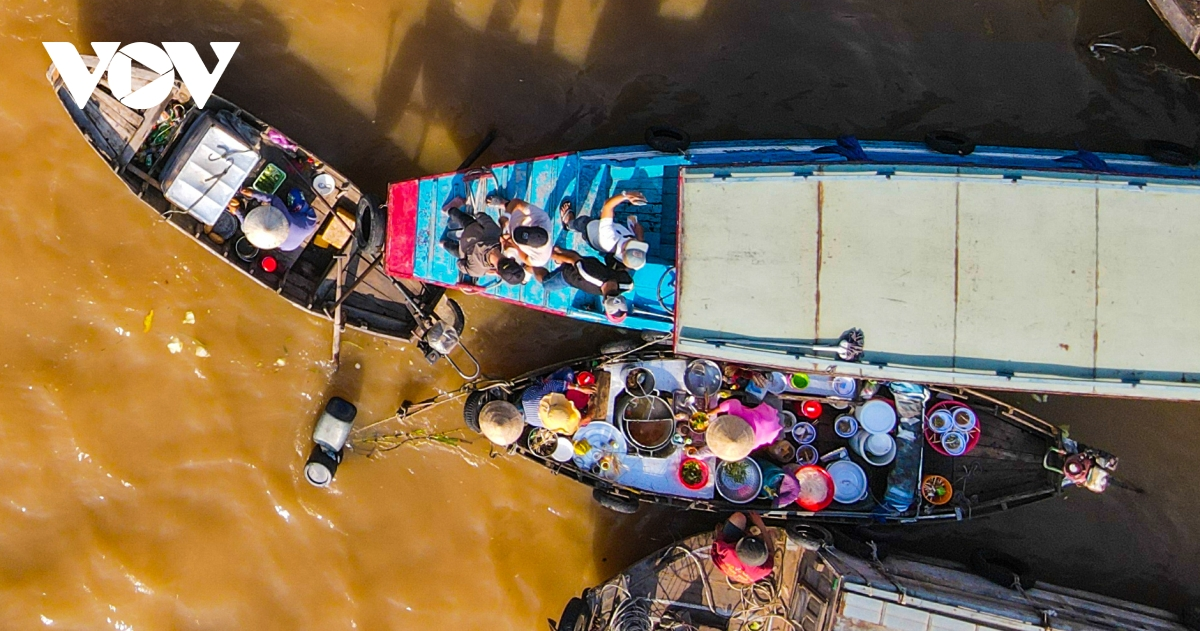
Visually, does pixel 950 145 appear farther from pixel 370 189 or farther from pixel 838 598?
pixel 370 189

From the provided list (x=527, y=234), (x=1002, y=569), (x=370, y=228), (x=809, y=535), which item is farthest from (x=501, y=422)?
(x=1002, y=569)

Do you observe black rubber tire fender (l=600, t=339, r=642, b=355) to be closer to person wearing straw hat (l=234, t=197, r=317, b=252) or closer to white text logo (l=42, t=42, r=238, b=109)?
person wearing straw hat (l=234, t=197, r=317, b=252)

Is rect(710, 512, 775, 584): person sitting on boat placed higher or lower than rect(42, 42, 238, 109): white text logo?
lower

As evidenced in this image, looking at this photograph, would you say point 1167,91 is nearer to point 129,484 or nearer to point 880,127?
point 880,127

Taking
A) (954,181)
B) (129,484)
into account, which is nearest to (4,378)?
(129,484)

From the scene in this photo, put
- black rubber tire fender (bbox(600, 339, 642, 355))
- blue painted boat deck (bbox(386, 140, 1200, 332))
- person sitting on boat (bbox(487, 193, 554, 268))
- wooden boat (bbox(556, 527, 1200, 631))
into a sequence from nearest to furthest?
person sitting on boat (bbox(487, 193, 554, 268))
wooden boat (bbox(556, 527, 1200, 631))
blue painted boat deck (bbox(386, 140, 1200, 332))
black rubber tire fender (bbox(600, 339, 642, 355))

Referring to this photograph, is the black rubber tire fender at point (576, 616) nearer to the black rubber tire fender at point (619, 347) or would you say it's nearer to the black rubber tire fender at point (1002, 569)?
the black rubber tire fender at point (619, 347)

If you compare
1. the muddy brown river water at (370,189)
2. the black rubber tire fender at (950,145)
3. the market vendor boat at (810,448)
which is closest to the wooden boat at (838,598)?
the market vendor boat at (810,448)

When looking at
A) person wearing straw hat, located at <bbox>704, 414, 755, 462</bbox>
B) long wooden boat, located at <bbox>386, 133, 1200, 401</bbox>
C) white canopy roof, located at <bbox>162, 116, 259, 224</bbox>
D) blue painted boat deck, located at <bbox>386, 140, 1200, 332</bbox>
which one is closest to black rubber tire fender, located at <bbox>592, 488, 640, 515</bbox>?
person wearing straw hat, located at <bbox>704, 414, 755, 462</bbox>

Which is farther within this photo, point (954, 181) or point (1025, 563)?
point (1025, 563)
